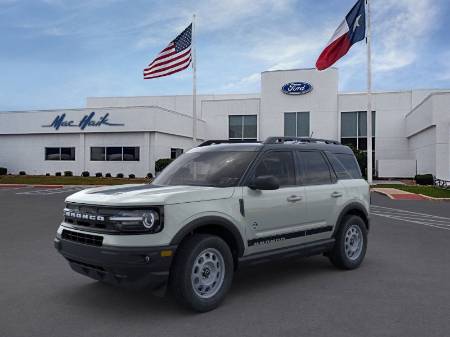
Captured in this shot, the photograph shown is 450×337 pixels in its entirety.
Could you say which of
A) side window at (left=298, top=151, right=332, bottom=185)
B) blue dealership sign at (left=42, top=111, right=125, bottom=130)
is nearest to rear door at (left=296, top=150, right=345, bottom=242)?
side window at (left=298, top=151, right=332, bottom=185)

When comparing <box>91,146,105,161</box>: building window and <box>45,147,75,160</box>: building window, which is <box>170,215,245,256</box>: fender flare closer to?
<box>91,146,105,161</box>: building window

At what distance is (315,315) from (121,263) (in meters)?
2.06

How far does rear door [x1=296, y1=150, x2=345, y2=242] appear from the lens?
249 inches

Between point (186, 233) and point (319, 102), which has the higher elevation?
point (319, 102)

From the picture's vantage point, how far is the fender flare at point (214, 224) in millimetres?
4758

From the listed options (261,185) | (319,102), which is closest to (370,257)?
(261,185)

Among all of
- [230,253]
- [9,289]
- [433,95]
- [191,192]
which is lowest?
[9,289]

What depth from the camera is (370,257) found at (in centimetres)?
788

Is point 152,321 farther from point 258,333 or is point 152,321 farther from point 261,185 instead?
point 261,185

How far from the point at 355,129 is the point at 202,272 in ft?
130

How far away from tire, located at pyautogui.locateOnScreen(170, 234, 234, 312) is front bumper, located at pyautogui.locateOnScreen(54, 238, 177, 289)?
0.50 feet

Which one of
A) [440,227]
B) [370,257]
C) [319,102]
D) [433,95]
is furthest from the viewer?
[319,102]

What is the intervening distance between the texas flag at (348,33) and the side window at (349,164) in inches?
789

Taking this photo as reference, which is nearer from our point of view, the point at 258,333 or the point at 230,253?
the point at 258,333
